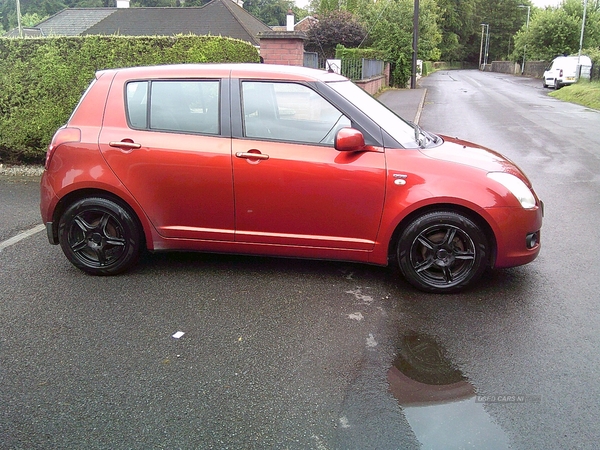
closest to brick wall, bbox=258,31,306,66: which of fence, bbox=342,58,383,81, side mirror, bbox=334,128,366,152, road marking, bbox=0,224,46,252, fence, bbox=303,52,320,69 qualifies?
fence, bbox=303,52,320,69

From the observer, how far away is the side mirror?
4.45 meters

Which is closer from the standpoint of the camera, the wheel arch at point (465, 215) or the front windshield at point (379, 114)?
the wheel arch at point (465, 215)

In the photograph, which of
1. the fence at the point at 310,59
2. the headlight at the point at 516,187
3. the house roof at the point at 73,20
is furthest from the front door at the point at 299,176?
the house roof at the point at 73,20

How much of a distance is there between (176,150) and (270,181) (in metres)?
0.83

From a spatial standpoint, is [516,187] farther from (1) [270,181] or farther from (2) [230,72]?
(2) [230,72]

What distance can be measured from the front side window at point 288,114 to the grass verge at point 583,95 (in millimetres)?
22770

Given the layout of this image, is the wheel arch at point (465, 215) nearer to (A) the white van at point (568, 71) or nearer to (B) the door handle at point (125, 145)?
(B) the door handle at point (125, 145)

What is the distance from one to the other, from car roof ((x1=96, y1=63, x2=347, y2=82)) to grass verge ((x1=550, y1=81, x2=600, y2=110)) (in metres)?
22.7

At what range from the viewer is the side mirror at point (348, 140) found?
175 inches

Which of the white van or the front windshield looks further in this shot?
the white van

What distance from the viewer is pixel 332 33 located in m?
32.2

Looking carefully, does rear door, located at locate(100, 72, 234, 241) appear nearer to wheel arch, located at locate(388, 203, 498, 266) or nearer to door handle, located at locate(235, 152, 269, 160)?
door handle, located at locate(235, 152, 269, 160)

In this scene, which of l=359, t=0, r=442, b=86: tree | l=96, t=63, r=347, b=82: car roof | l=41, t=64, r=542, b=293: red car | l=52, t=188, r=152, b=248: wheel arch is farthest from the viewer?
l=359, t=0, r=442, b=86: tree

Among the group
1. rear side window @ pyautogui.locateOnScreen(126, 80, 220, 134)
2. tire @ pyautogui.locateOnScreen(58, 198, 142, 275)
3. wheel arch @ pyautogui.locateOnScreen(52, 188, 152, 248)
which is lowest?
tire @ pyautogui.locateOnScreen(58, 198, 142, 275)
